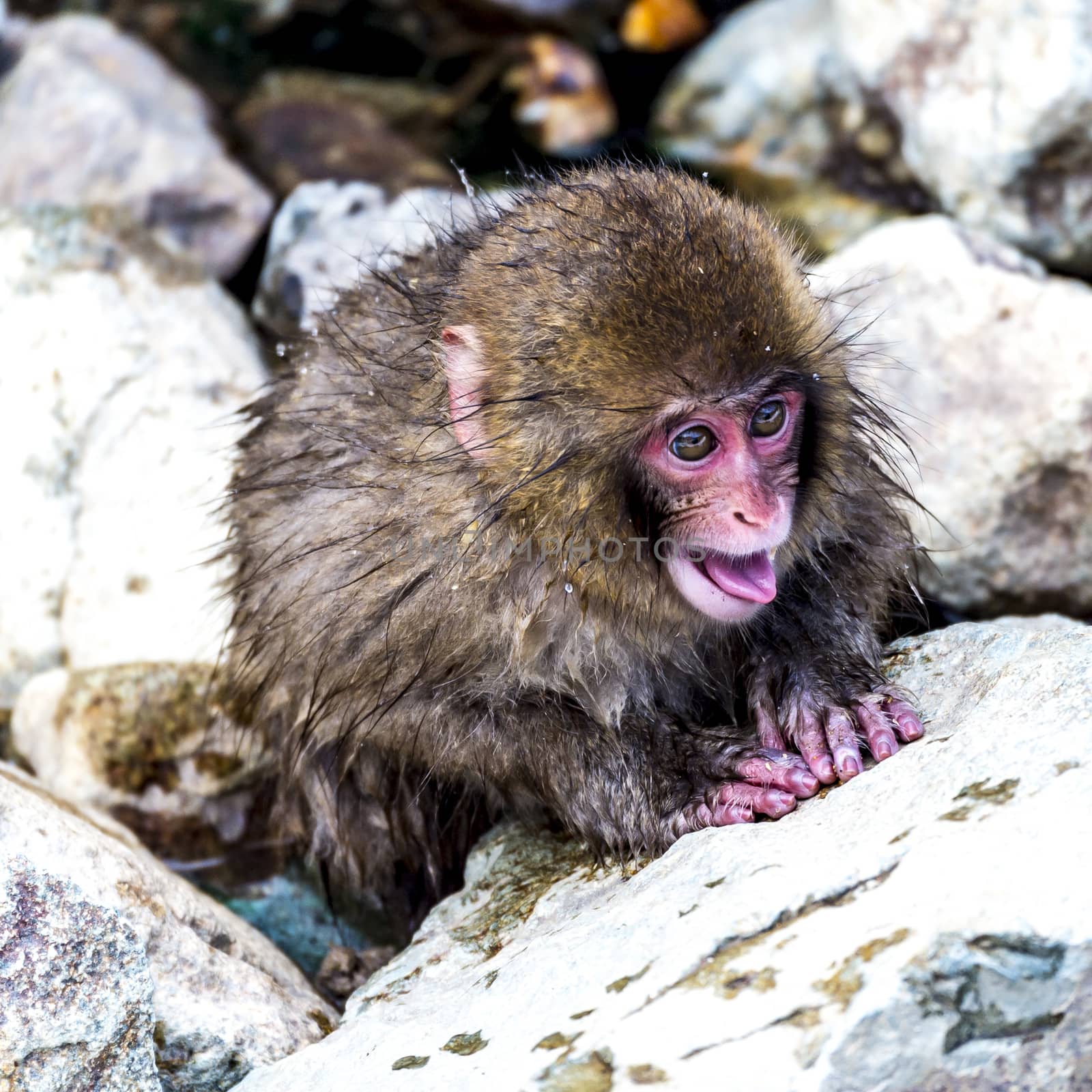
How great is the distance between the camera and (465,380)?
333 centimetres

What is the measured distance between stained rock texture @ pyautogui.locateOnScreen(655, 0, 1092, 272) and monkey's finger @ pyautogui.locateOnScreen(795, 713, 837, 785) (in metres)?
3.70

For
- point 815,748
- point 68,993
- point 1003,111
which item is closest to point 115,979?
point 68,993

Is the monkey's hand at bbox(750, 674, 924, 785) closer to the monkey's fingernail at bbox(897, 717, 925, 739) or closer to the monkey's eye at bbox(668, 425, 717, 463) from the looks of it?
the monkey's fingernail at bbox(897, 717, 925, 739)

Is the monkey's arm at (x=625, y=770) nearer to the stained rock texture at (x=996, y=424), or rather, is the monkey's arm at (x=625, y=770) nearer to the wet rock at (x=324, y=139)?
the stained rock texture at (x=996, y=424)

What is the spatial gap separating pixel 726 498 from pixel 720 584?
21 centimetres

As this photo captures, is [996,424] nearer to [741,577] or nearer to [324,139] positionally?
[741,577]

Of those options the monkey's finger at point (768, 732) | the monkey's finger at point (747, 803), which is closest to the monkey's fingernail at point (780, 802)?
the monkey's finger at point (747, 803)

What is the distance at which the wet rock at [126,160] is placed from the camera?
21.5ft

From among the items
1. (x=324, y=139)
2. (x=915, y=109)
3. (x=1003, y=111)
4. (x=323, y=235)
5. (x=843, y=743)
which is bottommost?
(x=843, y=743)

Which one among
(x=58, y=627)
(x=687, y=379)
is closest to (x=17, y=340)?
(x=58, y=627)

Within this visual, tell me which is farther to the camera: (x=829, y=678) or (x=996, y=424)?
(x=996, y=424)

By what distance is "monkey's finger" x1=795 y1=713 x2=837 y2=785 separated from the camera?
317 cm

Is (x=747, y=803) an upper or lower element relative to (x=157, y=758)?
lower

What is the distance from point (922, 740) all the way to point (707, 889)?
62 cm
